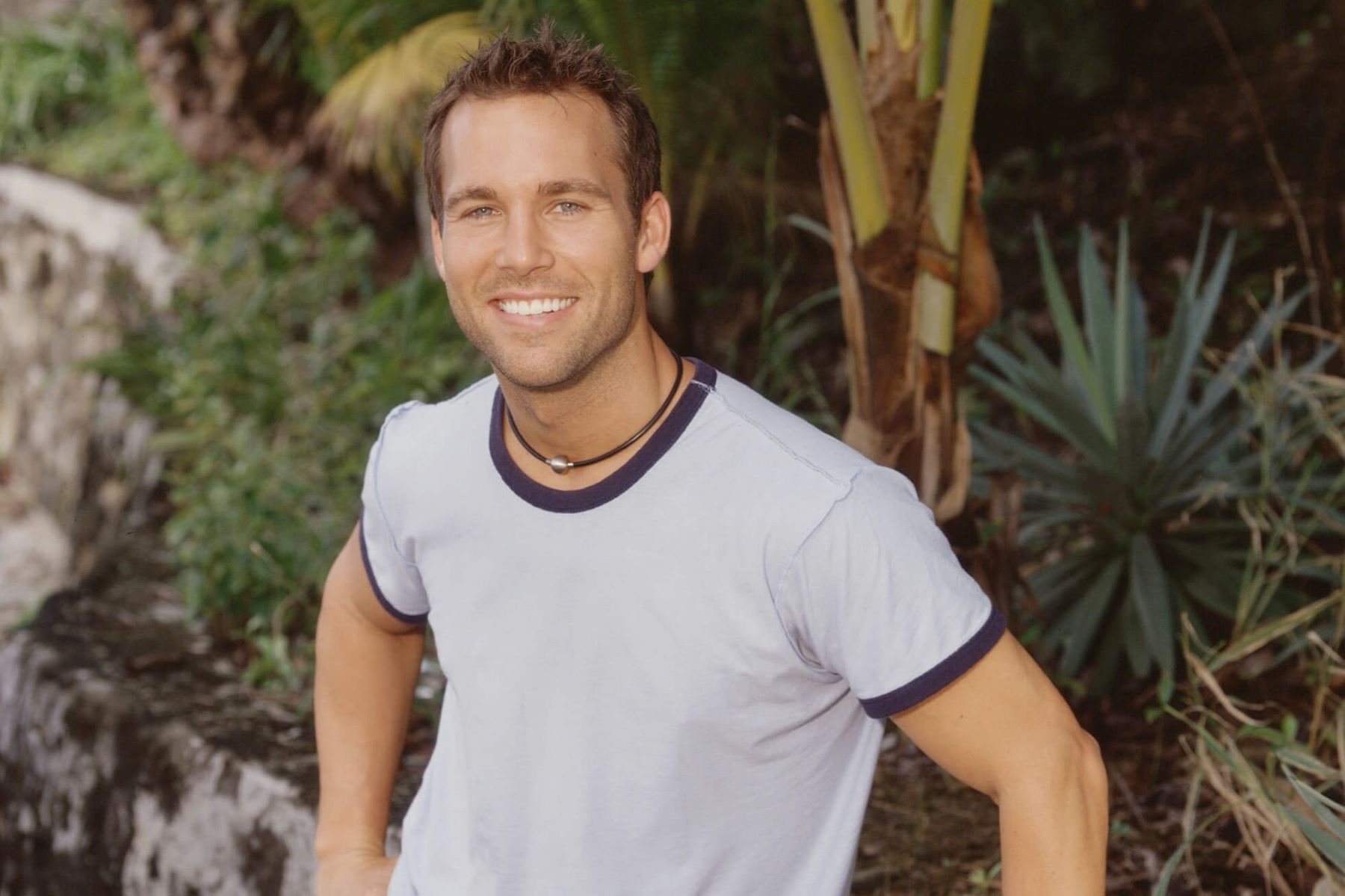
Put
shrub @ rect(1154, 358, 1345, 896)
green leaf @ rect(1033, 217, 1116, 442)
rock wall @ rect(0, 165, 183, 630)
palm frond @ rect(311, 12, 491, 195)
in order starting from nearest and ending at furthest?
1. shrub @ rect(1154, 358, 1345, 896)
2. green leaf @ rect(1033, 217, 1116, 442)
3. palm frond @ rect(311, 12, 491, 195)
4. rock wall @ rect(0, 165, 183, 630)

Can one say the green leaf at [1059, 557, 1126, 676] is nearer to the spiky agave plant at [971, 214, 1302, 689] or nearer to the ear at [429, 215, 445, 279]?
the spiky agave plant at [971, 214, 1302, 689]

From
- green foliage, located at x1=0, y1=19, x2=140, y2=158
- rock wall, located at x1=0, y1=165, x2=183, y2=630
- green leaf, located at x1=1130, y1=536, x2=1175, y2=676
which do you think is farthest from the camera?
green foliage, located at x1=0, y1=19, x2=140, y2=158

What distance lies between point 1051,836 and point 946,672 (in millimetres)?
204

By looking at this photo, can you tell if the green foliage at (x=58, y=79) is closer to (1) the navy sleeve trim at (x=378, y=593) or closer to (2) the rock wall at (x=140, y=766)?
(2) the rock wall at (x=140, y=766)

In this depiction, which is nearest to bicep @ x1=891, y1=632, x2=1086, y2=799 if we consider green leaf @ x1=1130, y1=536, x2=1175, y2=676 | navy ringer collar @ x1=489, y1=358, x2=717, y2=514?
navy ringer collar @ x1=489, y1=358, x2=717, y2=514

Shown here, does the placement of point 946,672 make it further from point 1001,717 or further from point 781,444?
point 781,444

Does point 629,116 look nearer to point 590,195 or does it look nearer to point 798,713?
point 590,195

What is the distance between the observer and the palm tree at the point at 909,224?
104 inches

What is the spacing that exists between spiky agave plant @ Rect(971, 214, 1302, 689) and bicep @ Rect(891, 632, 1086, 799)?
1.71 metres

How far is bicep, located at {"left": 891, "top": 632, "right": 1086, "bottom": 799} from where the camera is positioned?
60.2 inches

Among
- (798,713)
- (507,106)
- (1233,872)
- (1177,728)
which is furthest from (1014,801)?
(1177,728)

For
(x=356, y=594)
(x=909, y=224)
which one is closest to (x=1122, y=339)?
(x=909, y=224)

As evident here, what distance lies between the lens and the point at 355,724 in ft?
7.25

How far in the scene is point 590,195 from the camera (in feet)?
5.70
